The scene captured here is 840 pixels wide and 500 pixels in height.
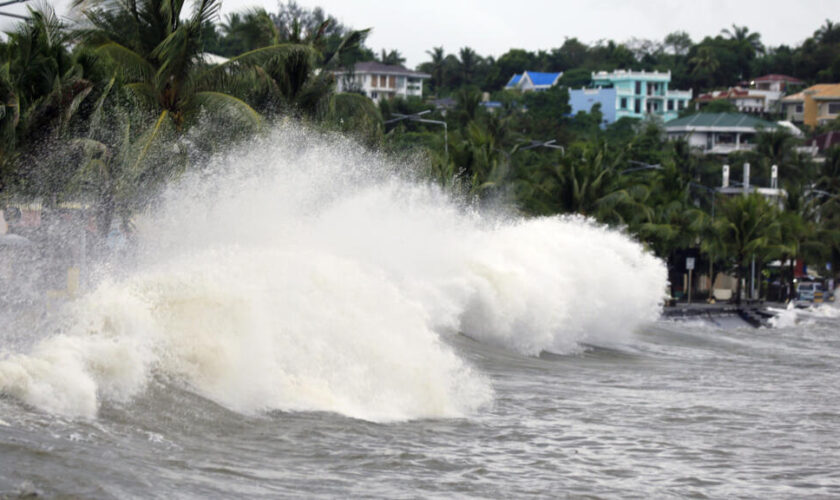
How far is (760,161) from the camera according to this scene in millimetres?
91438

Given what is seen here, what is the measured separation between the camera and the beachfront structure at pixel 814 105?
12362 centimetres

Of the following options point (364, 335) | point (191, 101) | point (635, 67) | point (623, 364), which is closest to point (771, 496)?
point (364, 335)

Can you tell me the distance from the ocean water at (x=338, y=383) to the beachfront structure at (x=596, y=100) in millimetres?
102705

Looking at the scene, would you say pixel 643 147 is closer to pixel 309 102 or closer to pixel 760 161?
pixel 760 161

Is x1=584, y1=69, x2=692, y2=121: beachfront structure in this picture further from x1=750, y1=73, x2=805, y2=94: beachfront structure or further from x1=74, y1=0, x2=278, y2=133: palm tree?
x1=74, y1=0, x2=278, y2=133: palm tree

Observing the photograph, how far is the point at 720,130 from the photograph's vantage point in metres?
107

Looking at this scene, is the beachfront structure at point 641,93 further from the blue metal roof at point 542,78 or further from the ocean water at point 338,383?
the ocean water at point 338,383

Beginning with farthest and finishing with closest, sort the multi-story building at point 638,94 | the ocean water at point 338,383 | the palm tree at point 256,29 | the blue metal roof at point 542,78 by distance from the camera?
the blue metal roof at point 542,78 < the multi-story building at point 638,94 < the palm tree at point 256,29 < the ocean water at point 338,383

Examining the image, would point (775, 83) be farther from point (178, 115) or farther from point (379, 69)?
point (178, 115)

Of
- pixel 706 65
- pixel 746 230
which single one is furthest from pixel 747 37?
pixel 746 230

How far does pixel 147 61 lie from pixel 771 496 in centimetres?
1654

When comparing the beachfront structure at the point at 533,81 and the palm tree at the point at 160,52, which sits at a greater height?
the beachfront structure at the point at 533,81

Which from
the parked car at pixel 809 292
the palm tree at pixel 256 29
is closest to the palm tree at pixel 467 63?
the parked car at pixel 809 292

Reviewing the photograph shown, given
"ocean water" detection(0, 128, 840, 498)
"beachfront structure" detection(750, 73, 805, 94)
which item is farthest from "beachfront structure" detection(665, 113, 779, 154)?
"ocean water" detection(0, 128, 840, 498)
